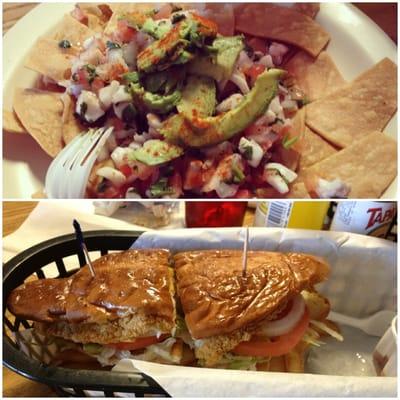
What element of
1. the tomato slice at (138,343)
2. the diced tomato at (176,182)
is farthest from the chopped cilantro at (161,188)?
the tomato slice at (138,343)

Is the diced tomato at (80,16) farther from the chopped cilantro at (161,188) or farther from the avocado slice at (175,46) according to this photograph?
the chopped cilantro at (161,188)

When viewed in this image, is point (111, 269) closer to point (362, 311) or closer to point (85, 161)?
point (85, 161)

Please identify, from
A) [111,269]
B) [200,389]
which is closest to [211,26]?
[111,269]

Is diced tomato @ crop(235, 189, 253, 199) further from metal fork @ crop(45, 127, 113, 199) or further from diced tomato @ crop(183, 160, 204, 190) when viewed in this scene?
metal fork @ crop(45, 127, 113, 199)

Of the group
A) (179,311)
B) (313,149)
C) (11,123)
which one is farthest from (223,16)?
(179,311)

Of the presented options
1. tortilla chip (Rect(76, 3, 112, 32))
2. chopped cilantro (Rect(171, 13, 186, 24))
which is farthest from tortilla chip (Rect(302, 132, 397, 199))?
tortilla chip (Rect(76, 3, 112, 32))

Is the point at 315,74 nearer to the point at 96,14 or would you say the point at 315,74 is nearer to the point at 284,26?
the point at 284,26
